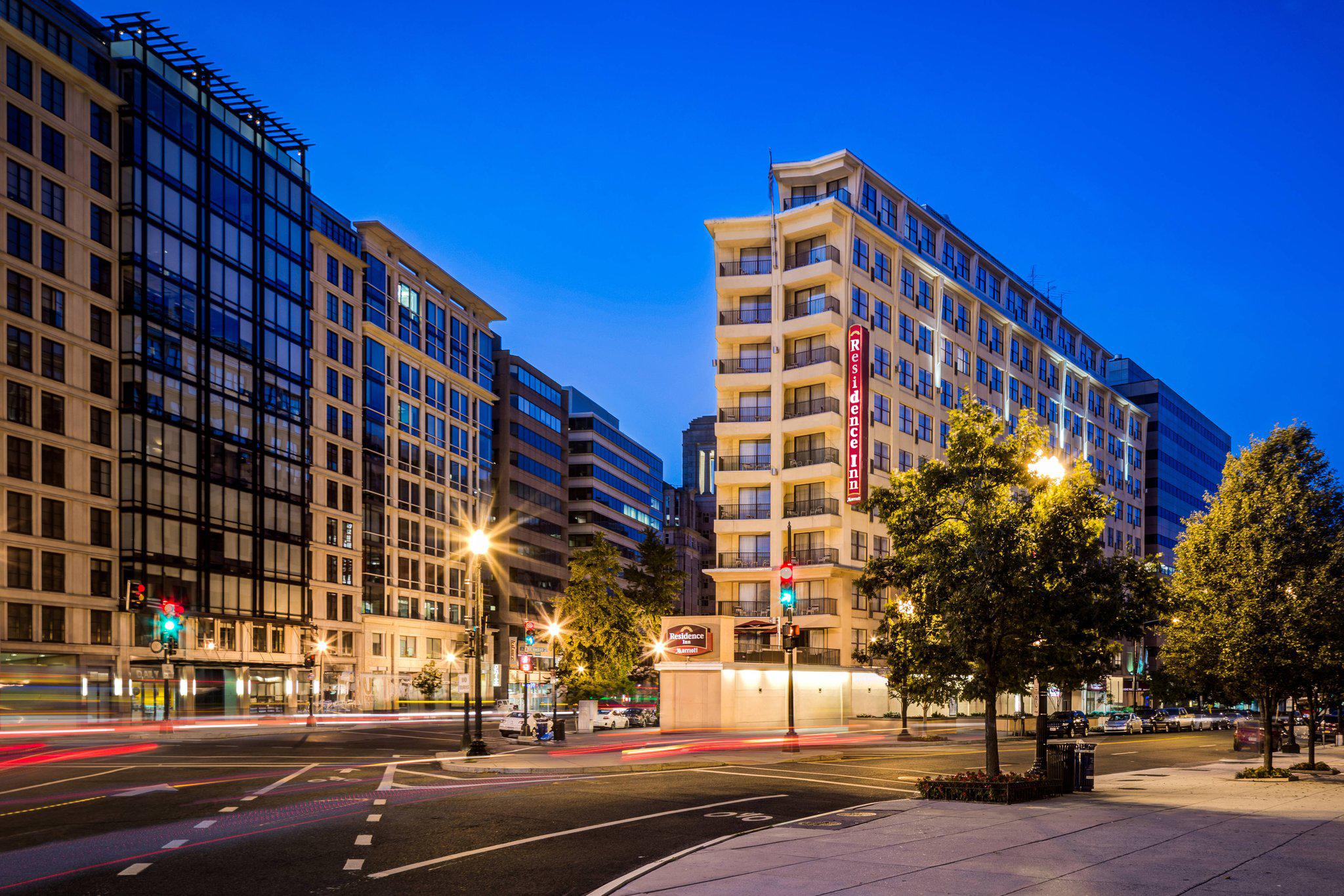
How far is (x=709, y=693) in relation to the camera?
54.3 meters

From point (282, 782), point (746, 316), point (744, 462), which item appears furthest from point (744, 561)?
point (282, 782)

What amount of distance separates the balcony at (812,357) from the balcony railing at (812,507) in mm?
8315

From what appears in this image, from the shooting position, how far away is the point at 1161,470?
419 ft

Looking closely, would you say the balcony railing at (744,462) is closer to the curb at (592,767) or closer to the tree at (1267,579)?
the curb at (592,767)

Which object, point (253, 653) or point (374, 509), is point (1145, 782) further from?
point (374, 509)

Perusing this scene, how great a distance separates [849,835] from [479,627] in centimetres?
2597

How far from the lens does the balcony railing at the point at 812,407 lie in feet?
232

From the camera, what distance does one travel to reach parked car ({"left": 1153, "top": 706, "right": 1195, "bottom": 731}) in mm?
75062

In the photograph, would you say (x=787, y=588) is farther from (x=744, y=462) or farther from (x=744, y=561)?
(x=744, y=462)

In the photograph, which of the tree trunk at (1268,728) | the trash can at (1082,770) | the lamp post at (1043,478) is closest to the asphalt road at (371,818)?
the lamp post at (1043,478)

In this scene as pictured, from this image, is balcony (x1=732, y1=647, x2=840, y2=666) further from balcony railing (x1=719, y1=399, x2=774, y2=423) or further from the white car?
balcony railing (x1=719, y1=399, x2=774, y2=423)

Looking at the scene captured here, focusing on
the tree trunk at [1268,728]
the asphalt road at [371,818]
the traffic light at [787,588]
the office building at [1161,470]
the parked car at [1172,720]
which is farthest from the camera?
the office building at [1161,470]

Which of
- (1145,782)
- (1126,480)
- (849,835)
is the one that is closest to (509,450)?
(1126,480)

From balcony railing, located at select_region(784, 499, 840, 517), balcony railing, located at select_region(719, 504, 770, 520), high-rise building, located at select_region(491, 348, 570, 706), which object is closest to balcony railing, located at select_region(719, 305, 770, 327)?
balcony railing, located at select_region(719, 504, 770, 520)
